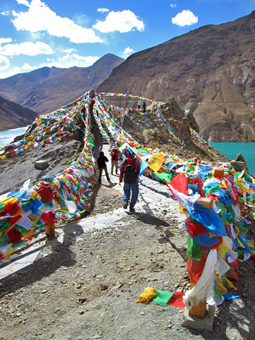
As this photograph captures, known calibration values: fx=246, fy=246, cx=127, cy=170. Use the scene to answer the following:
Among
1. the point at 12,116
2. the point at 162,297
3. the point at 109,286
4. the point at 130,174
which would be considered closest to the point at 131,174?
the point at 130,174

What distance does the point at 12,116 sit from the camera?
331 ft

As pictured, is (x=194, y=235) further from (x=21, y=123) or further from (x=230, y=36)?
(x=230, y=36)

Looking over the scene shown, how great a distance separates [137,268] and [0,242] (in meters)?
1.98

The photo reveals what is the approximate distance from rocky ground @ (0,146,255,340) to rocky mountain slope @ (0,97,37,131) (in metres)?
93.9

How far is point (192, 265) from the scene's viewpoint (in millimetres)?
2508

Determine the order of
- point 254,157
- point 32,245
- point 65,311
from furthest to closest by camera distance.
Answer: point 254,157 → point 32,245 → point 65,311

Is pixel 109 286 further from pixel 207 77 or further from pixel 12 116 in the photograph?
pixel 12 116

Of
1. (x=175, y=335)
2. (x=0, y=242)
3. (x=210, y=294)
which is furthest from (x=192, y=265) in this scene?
(x=0, y=242)

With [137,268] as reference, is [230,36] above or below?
above

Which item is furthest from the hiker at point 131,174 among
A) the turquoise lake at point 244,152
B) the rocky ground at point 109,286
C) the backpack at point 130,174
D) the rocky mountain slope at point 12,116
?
the rocky mountain slope at point 12,116

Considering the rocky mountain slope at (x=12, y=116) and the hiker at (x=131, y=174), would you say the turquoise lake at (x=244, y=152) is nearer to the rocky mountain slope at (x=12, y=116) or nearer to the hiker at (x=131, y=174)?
the hiker at (x=131, y=174)

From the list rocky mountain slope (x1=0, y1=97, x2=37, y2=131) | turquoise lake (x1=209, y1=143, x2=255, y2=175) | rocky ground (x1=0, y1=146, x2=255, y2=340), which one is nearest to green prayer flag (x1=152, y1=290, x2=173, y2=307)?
rocky ground (x1=0, y1=146, x2=255, y2=340)

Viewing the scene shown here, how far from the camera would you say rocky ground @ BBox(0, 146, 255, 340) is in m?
2.50

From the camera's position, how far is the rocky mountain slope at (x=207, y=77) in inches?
2704
